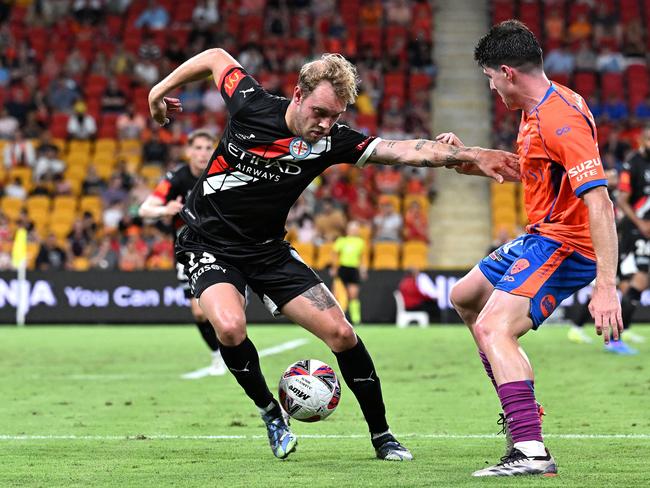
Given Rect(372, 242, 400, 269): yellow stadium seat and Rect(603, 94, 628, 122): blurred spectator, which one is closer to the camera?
Rect(372, 242, 400, 269): yellow stadium seat

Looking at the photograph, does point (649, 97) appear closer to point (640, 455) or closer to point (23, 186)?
point (23, 186)

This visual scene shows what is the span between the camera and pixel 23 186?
83.9 ft

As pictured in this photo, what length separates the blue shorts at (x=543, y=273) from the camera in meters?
6.02

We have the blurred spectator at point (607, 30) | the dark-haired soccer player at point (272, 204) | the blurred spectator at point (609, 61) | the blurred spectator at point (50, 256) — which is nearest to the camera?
the dark-haired soccer player at point (272, 204)

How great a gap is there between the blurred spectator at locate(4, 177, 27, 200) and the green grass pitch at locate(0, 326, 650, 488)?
1045 centimetres

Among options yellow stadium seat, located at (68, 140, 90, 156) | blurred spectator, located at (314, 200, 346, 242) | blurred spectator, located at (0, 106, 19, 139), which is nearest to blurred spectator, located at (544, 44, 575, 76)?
blurred spectator, located at (314, 200, 346, 242)

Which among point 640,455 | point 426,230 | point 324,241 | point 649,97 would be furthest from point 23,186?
point 640,455

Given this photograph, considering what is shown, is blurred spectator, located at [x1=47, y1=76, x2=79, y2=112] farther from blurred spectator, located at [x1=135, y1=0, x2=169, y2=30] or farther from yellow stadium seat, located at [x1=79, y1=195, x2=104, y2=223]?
yellow stadium seat, located at [x1=79, y1=195, x2=104, y2=223]

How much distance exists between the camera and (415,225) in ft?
79.8

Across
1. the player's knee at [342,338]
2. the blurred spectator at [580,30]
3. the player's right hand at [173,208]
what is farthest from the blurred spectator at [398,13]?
the player's knee at [342,338]

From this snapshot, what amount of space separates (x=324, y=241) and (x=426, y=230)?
231cm

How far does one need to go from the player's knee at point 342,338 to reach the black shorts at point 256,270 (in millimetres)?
311

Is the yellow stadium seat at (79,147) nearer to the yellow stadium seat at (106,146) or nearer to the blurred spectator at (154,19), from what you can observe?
the yellow stadium seat at (106,146)

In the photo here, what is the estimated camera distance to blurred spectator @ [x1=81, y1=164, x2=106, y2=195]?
2520cm
